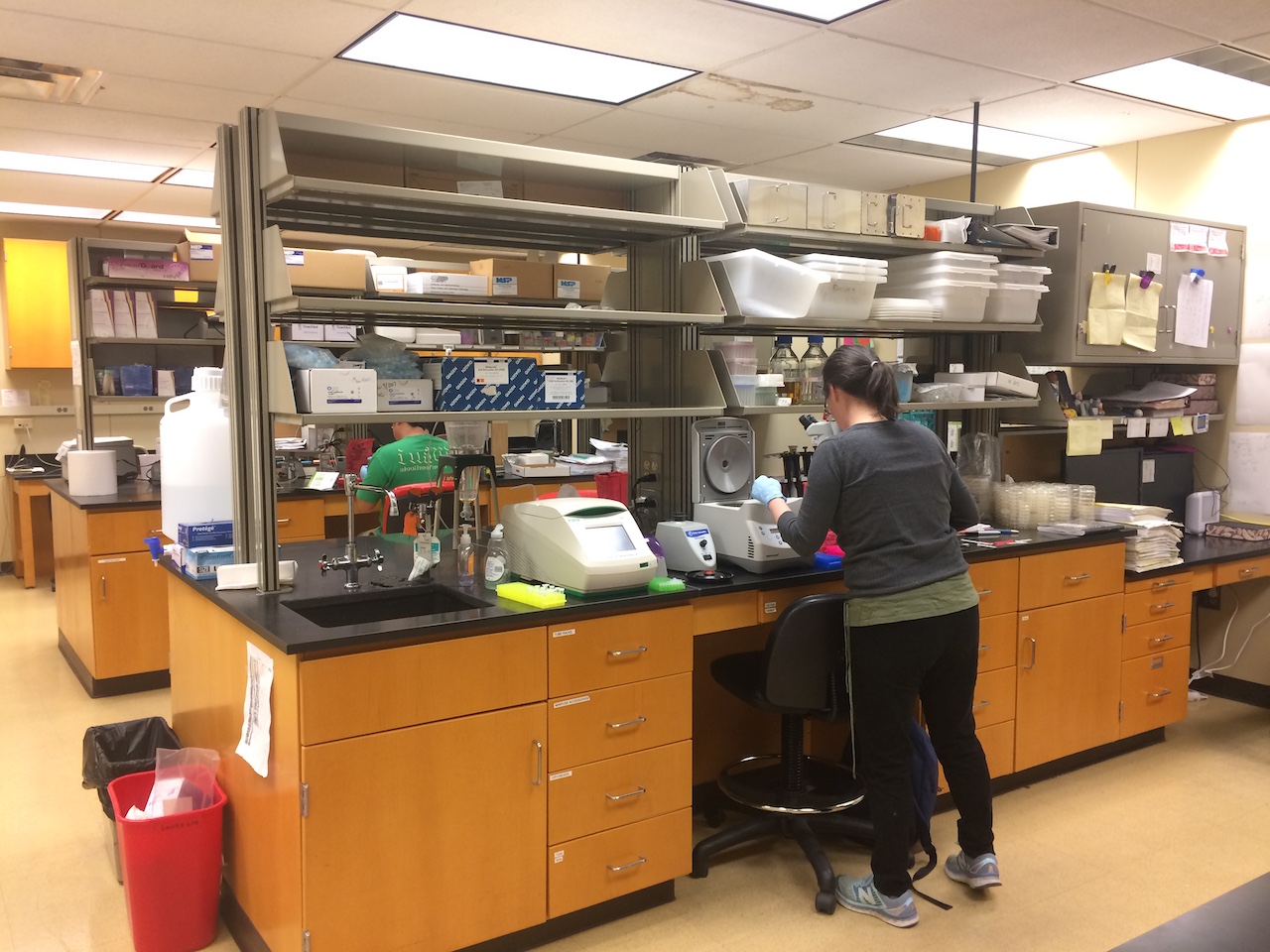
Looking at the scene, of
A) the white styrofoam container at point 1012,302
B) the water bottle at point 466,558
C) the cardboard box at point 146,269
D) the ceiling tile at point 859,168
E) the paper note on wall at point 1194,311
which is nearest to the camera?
the water bottle at point 466,558

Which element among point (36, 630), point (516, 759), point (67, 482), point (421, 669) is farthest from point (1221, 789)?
point (36, 630)

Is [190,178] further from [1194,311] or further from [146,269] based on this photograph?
[1194,311]

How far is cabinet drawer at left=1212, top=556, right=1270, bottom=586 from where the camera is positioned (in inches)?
158

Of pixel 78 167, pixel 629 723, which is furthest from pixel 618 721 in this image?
pixel 78 167

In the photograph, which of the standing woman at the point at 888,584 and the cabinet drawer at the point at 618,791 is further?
the standing woman at the point at 888,584

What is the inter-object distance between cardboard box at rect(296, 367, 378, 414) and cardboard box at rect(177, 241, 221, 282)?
3780 mm

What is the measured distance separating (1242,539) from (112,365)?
6.51 m

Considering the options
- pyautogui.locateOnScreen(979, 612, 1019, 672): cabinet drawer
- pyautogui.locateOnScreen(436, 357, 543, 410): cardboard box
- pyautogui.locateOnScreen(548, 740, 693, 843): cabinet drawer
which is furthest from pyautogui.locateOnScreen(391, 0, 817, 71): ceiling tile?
pyautogui.locateOnScreen(548, 740, 693, 843): cabinet drawer

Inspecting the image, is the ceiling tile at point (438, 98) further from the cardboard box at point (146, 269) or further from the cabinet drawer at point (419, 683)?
the cabinet drawer at point (419, 683)

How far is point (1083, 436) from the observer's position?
4148 millimetres

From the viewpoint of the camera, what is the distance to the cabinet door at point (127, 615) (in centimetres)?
448

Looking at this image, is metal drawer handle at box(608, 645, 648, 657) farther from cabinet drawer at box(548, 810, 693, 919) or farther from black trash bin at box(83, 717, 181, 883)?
black trash bin at box(83, 717, 181, 883)

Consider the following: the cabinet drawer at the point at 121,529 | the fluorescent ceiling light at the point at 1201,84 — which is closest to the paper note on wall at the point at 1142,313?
the fluorescent ceiling light at the point at 1201,84

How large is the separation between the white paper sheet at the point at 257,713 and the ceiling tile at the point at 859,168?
411cm
